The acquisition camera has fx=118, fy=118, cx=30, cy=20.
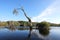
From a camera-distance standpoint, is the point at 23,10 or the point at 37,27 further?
the point at 37,27

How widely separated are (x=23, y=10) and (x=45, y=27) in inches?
444

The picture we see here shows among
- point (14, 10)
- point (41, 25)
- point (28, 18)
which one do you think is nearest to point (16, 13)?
point (14, 10)

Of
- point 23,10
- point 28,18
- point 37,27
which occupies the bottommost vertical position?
point 37,27

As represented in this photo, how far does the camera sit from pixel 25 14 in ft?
103

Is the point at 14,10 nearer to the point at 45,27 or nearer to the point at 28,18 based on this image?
the point at 28,18

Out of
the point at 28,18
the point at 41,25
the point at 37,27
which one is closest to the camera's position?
the point at 28,18

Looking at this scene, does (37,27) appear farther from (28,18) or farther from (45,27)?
(28,18)

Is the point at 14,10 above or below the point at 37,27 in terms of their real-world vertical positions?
above

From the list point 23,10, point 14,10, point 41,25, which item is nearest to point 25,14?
point 23,10

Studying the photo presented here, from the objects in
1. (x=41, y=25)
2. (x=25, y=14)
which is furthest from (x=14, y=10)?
(x=41, y=25)

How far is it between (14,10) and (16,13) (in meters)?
1.00

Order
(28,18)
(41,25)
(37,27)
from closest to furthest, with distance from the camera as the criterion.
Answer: (28,18), (41,25), (37,27)

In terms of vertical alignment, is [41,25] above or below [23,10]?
below

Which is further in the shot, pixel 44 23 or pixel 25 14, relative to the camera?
pixel 44 23
